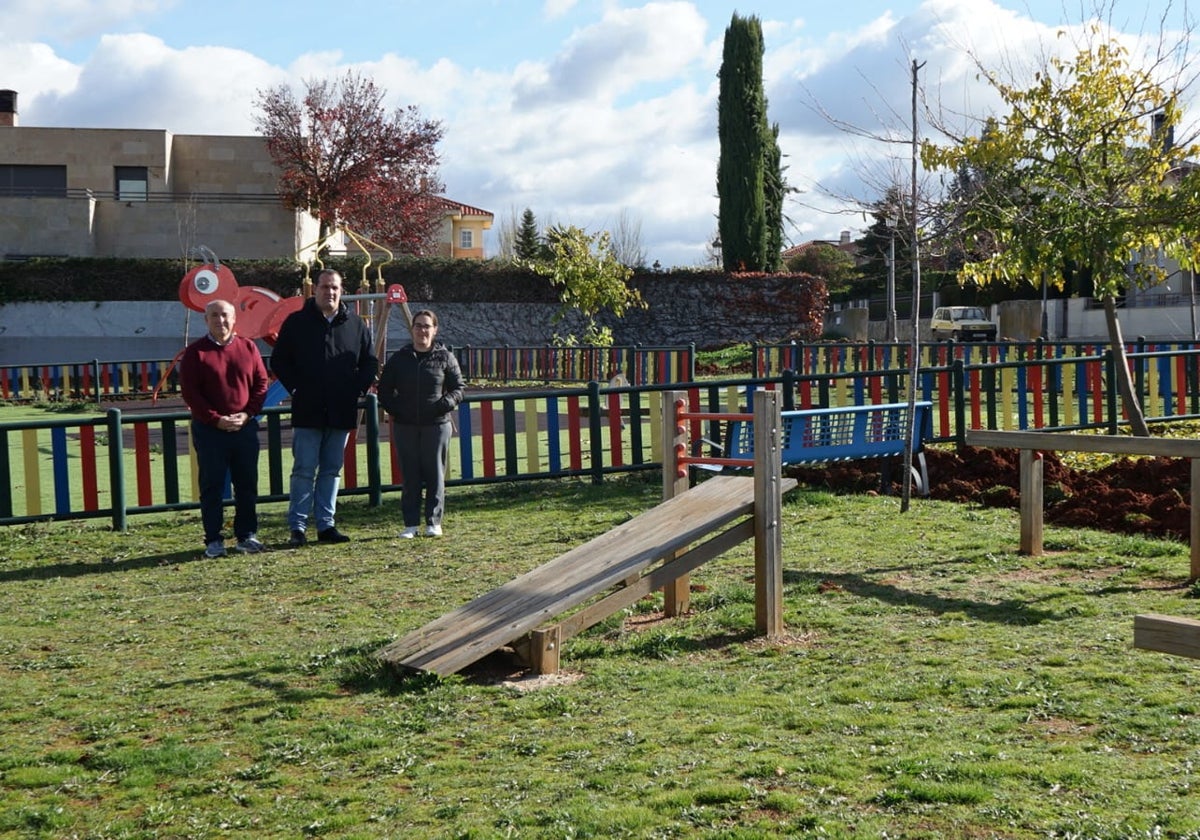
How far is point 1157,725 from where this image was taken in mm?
5094

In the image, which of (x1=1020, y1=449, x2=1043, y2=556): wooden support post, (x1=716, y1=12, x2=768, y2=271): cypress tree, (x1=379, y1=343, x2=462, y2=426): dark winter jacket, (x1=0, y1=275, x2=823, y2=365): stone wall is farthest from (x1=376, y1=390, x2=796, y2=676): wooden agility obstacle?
(x1=716, y1=12, x2=768, y2=271): cypress tree

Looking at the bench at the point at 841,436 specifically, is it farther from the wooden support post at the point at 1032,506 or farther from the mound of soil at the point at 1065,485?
the wooden support post at the point at 1032,506

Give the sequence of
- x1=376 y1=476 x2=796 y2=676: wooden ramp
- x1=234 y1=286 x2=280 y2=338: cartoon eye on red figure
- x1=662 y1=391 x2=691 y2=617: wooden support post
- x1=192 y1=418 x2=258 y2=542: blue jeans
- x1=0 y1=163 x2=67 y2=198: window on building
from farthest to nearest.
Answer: x1=0 y1=163 x2=67 y2=198: window on building → x1=234 y1=286 x2=280 y2=338: cartoon eye on red figure → x1=192 y1=418 x2=258 y2=542: blue jeans → x1=662 y1=391 x2=691 y2=617: wooden support post → x1=376 y1=476 x2=796 y2=676: wooden ramp

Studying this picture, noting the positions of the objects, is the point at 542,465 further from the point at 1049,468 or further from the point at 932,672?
the point at 932,672

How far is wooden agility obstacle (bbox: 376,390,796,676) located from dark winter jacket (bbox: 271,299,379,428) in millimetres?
3569

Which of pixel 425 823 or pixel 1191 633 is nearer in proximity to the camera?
pixel 1191 633

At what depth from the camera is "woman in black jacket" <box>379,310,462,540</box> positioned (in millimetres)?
10406

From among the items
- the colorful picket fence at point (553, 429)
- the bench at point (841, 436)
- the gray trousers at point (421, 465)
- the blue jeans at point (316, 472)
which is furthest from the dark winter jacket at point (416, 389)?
the bench at point (841, 436)

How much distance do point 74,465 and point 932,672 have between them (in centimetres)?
1368

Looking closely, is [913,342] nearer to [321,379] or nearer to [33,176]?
[321,379]

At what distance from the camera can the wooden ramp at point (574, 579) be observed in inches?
243

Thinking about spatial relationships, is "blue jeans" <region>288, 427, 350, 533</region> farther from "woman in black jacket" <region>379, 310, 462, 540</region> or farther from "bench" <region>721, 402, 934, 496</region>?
"bench" <region>721, 402, 934, 496</region>

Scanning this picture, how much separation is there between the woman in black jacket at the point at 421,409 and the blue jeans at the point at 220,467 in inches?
45.1

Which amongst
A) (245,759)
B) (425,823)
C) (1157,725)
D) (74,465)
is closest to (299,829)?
(425,823)
